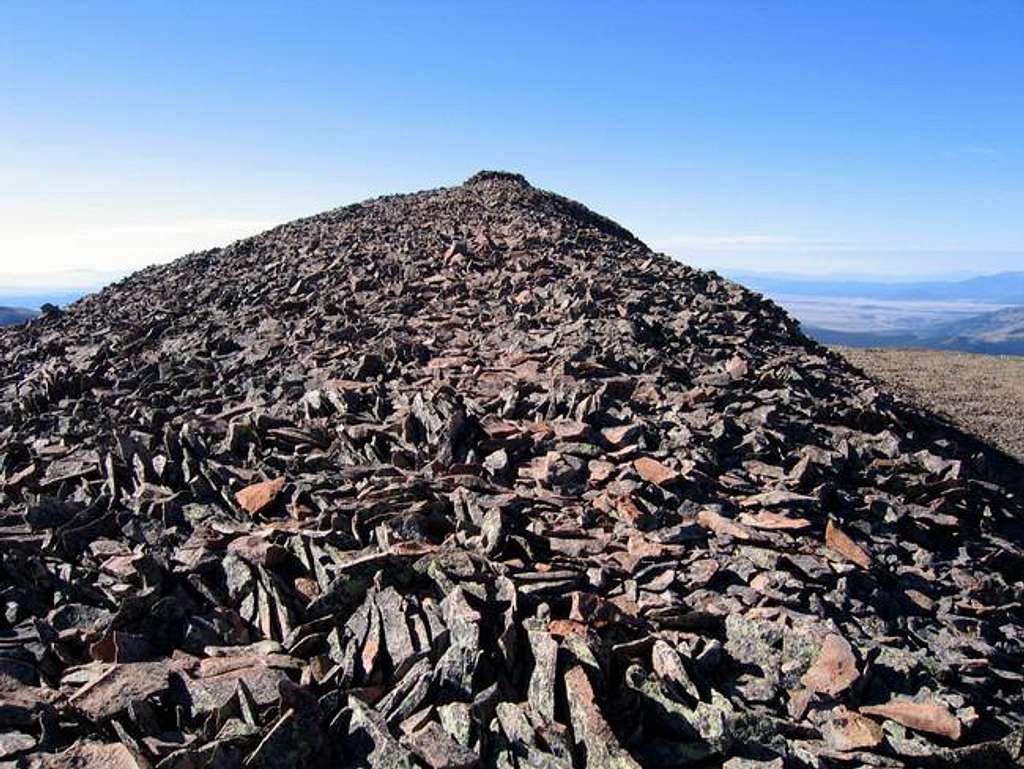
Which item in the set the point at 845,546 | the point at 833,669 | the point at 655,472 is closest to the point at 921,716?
the point at 833,669

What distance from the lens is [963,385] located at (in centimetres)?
2469

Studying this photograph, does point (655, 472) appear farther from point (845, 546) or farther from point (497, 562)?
point (497, 562)

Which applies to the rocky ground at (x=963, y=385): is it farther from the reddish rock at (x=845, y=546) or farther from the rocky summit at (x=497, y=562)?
the reddish rock at (x=845, y=546)

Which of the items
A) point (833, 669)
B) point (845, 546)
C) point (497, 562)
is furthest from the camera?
point (845, 546)

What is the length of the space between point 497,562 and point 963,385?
958 inches

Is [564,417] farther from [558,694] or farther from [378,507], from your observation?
[558,694]

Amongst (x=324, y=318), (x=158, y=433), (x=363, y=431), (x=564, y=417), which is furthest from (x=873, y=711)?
Result: (x=324, y=318)

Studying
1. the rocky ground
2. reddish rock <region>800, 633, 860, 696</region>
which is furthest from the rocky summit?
the rocky ground

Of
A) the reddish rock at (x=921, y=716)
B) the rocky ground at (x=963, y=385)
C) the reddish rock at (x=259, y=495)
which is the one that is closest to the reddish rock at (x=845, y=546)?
the reddish rock at (x=921, y=716)

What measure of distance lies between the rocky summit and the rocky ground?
8.93m

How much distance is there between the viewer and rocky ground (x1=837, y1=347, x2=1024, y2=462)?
63.2 ft

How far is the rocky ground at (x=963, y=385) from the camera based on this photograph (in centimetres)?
1927

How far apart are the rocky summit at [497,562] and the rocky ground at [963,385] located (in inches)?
352

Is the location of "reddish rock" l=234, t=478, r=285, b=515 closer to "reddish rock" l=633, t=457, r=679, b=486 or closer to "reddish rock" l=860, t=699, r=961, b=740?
"reddish rock" l=633, t=457, r=679, b=486
